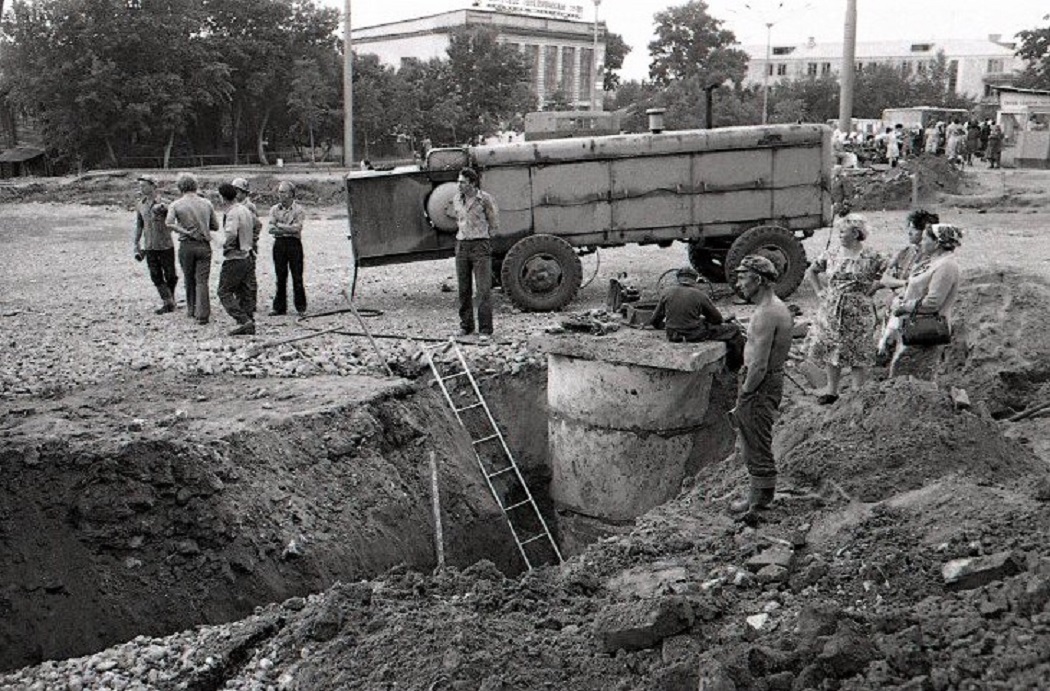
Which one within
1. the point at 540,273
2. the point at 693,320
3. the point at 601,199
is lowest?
the point at 693,320

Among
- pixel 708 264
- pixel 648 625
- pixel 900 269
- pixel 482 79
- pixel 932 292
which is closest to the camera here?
pixel 648 625

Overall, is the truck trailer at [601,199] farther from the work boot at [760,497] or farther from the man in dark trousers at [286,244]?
the work boot at [760,497]

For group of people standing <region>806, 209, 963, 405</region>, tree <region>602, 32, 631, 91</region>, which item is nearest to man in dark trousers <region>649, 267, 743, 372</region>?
group of people standing <region>806, 209, 963, 405</region>

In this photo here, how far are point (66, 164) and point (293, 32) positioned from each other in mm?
8712

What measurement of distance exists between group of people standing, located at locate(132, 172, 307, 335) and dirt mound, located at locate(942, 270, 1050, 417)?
6458mm

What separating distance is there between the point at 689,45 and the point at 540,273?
5383cm

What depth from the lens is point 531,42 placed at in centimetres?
5875

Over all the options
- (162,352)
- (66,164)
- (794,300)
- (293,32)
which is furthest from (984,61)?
(162,352)

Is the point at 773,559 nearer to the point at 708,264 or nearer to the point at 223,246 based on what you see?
the point at 223,246

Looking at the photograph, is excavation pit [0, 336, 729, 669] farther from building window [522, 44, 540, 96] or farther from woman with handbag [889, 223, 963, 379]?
building window [522, 44, 540, 96]

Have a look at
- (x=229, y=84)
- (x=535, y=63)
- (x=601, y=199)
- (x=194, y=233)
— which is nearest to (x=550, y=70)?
(x=535, y=63)

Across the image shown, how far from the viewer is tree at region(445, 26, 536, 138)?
42.3 meters

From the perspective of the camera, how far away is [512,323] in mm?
11727

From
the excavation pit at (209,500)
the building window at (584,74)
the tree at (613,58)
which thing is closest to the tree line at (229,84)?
the building window at (584,74)
